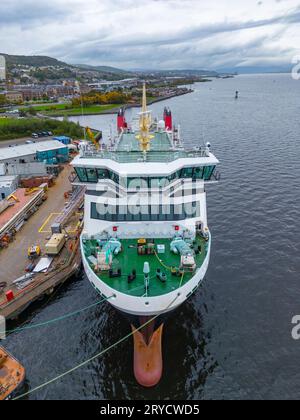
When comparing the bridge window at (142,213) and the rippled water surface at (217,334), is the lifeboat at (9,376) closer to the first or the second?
the rippled water surface at (217,334)

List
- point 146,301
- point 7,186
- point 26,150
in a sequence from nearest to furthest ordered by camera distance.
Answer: point 146,301 < point 7,186 < point 26,150

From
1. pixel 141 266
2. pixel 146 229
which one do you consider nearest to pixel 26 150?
pixel 146 229

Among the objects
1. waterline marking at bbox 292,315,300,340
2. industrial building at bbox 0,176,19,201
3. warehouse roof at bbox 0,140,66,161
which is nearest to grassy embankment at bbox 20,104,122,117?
warehouse roof at bbox 0,140,66,161

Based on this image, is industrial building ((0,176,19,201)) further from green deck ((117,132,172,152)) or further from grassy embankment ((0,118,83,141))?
grassy embankment ((0,118,83,141))

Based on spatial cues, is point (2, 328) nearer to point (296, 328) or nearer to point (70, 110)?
point (296, 328)

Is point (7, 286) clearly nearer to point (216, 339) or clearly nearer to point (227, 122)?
point (216, 339)

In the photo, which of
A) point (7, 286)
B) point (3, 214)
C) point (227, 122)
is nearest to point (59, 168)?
point (3, 214)
